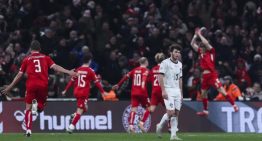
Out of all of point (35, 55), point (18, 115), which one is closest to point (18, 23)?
point (18, 115)

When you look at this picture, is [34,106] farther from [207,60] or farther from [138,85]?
[207,60]

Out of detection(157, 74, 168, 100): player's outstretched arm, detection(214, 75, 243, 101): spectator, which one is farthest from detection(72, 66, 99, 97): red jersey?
detection(214, 75, 243, 101): spectator

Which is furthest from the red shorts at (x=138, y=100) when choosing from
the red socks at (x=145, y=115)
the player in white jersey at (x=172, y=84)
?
the player in white jersey at (x=172, y=84)

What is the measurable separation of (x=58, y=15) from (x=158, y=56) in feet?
22.7

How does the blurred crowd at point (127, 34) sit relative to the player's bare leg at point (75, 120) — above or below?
above

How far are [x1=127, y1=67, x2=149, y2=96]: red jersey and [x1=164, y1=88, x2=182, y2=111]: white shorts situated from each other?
561 centimetres

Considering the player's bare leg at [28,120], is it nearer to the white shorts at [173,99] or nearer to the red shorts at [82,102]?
the red shorts at [82,102]

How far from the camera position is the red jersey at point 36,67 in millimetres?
22109

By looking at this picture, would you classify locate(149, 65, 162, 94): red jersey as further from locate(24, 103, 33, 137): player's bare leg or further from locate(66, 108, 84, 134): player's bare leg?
locate(24, 103, 33, 137): player's bare leg

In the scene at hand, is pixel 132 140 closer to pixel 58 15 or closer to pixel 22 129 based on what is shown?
pixel 22 129

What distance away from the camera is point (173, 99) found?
20781 millimetres

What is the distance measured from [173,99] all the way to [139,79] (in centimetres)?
593

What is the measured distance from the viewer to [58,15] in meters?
30.9

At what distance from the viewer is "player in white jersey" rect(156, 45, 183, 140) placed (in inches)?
813
